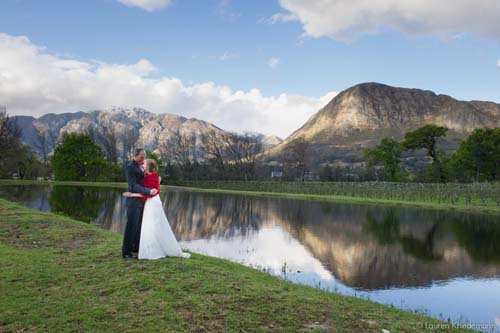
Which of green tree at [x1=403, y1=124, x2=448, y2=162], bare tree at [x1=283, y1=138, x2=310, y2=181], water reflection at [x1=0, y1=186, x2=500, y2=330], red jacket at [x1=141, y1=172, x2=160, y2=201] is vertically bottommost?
water reflection at [x1=0, y1=186, x2=500, y2=330]

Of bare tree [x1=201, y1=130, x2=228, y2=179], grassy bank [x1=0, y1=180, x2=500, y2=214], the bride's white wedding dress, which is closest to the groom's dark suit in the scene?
the bride's white wedding dress

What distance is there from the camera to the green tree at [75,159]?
3002 inches

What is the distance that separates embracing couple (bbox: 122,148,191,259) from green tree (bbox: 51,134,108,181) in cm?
7314

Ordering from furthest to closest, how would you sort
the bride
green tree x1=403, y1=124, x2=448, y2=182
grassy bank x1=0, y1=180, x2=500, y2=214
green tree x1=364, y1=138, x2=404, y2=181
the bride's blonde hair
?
1. green tree x1=364, y1=138, x2=404, y2=181
2. green tree x1=403, y1=124, x2=448, y2=182
3. grassy bank x1=0, y1=180, x2=500, y2=214
4. the bride's blonde hair
5. the bride

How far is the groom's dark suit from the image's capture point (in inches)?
376

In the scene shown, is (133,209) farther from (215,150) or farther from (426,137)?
(215,150)

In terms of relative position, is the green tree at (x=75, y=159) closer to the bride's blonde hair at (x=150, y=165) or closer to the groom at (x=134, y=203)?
the groom at (x=134, y=203)

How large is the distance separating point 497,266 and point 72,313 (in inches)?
574

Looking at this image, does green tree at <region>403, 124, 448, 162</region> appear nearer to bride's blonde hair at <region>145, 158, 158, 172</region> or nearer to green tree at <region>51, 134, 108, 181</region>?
green tree at <region>51, 134, 108, 181</region>

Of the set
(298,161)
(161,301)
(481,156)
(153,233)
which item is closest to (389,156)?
(481,156)

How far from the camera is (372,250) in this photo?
17219 mm

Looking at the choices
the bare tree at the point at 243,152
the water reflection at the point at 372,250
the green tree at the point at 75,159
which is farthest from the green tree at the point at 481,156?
the green tree at the point at 75,159

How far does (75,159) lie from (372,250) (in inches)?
2798

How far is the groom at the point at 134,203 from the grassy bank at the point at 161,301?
49cm
